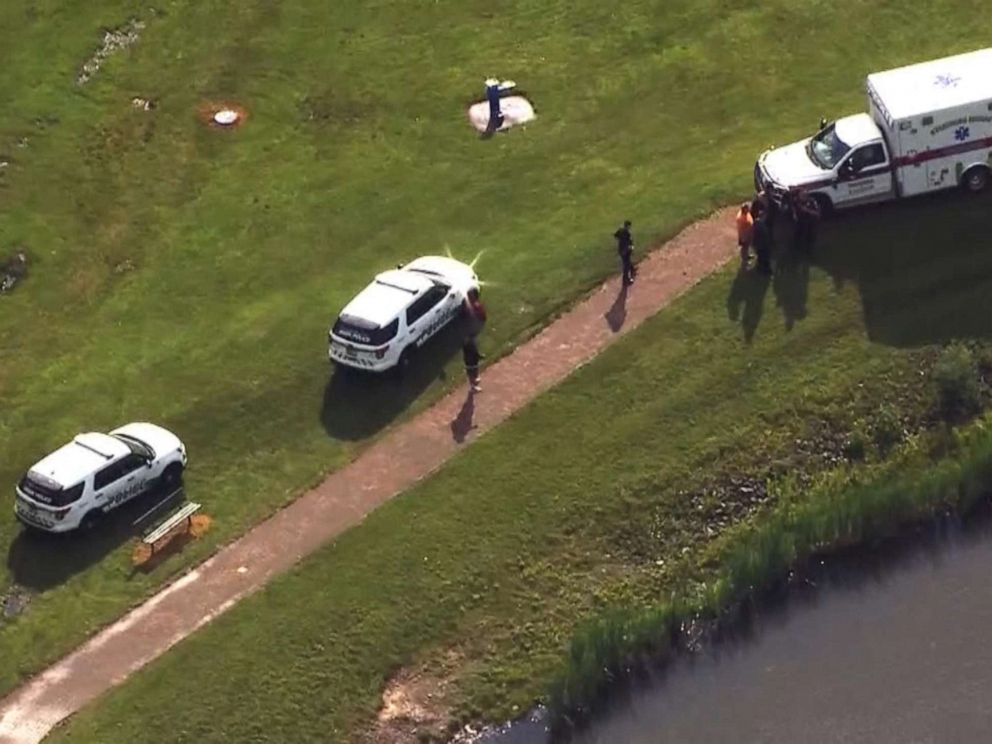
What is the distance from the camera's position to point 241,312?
159ft

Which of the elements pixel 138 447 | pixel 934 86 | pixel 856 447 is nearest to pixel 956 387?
pixel 856 447

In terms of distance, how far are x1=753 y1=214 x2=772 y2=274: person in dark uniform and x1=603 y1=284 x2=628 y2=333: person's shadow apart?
12.6ft

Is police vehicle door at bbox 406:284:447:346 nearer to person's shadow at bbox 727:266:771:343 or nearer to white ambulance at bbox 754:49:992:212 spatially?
person's shadow at bbox 727:266:771:343

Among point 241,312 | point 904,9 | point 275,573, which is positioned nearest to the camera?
point 275,573

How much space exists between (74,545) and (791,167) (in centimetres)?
2192

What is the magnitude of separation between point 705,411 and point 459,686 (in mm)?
10122

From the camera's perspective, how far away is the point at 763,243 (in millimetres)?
44906

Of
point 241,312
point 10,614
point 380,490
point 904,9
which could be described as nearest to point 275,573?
point 380,490

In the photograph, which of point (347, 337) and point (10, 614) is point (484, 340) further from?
point (10, 614)

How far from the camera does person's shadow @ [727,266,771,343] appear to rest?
44375mm

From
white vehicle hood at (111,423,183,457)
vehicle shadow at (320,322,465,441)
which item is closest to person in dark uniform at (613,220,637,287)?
vehicle shadow at (320,322,465,441)

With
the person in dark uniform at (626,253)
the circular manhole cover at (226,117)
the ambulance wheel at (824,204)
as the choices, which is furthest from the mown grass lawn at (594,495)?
the circular manhole cover at (226,117)

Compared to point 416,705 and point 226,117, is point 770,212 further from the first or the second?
point 226,117

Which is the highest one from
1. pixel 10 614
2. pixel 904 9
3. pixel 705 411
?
pixel 904 9
